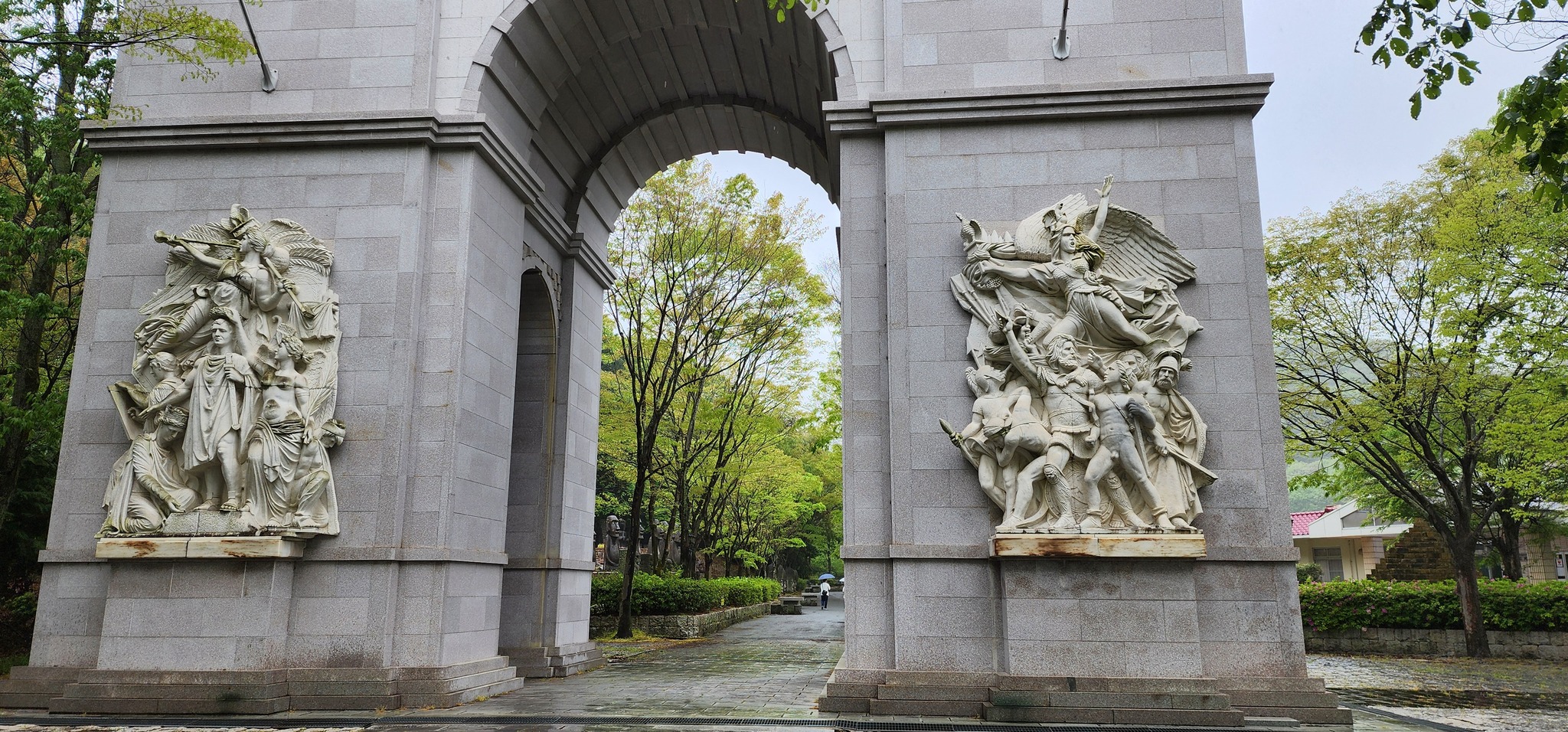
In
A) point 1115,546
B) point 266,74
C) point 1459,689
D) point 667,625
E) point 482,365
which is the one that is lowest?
point 1459,689

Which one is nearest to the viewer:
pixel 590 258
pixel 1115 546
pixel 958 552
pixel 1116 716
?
pixel 1116 716

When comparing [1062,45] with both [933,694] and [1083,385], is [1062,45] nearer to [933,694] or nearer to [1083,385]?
[1083,385]

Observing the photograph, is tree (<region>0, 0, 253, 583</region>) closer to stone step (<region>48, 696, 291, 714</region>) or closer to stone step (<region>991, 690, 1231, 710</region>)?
stone step (<region>48, 696, 291, 714</region>)

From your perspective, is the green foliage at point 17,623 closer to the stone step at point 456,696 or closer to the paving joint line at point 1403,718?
the stone step at point 456,696

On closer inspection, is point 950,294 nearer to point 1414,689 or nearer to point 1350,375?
point 1414,689

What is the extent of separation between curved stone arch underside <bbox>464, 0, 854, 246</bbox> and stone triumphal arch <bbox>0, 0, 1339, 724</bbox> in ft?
0.66

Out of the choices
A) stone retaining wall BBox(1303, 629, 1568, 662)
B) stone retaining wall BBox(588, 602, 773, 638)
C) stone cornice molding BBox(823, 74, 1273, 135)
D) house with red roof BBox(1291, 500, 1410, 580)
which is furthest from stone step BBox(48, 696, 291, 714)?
house with red roof BBox(1291, 500, 1410, 580)

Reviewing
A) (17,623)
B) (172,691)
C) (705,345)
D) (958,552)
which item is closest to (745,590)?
(705,345)

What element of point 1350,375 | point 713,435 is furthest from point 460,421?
point 1350,375

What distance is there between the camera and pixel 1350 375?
22.7 metres

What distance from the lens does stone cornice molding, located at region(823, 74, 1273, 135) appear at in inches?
395

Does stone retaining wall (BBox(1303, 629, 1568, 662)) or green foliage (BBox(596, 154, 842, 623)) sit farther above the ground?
green foliage (BBox(596, 154, 842, 623))

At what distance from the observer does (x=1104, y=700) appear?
867cm

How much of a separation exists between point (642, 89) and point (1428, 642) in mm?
18404
